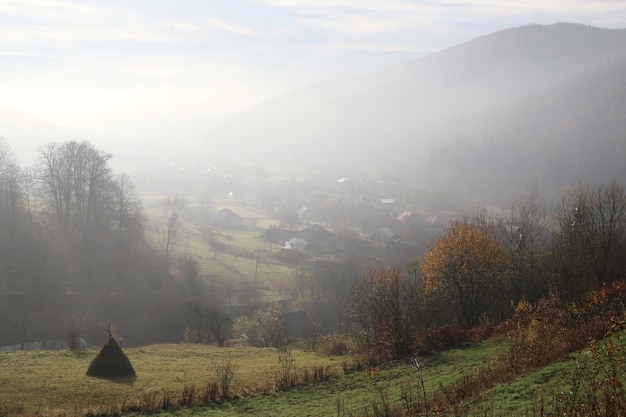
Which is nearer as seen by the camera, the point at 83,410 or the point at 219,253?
the point at 83,410

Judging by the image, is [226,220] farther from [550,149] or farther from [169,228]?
[550,149]

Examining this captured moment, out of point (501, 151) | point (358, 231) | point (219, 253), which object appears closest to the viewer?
point (219, 253)

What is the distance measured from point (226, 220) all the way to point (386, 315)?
83167 mm

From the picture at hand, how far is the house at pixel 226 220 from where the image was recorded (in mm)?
106250

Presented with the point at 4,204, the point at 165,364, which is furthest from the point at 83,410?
the point at 4,204

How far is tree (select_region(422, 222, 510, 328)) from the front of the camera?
32.6 metres

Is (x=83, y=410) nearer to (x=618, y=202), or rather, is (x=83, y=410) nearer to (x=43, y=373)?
(x=43, y=373)

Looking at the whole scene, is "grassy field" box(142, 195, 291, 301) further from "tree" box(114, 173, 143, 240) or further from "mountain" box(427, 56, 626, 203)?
"mountain" box(427, 56, 626, 203)

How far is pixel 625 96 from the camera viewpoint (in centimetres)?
16962

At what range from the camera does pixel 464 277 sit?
32.7m

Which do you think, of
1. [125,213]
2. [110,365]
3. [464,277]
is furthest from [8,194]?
[464,277]

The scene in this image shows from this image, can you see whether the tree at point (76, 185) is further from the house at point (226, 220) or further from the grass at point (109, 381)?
the house at point (226, 220)

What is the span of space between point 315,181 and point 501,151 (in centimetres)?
6207

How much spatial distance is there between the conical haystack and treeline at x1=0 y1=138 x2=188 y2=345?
23.3 m
